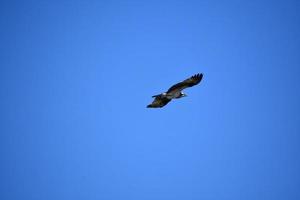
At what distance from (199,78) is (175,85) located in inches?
55.7

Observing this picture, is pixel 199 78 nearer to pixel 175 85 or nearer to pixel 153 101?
pixel 175 85

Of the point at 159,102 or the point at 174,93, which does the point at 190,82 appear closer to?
→ the point at 174,93

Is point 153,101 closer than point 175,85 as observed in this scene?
No

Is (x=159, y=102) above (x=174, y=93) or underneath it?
above

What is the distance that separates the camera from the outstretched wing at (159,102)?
31.2 meters

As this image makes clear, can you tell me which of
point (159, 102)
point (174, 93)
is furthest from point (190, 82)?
point (159, 102)

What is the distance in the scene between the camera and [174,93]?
99.3ft

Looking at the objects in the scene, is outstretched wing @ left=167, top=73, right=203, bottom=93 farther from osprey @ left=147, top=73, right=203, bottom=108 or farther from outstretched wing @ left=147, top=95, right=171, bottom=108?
outstretched wing @ left=147, top=95, right=171, bottom=108

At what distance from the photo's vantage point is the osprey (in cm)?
2884

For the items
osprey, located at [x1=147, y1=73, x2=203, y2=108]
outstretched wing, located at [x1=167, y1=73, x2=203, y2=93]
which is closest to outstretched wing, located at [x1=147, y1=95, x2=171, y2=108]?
osprey, located at [x1=147, y1=73, x2=203, y2=108]

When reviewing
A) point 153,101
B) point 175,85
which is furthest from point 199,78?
point 153,101

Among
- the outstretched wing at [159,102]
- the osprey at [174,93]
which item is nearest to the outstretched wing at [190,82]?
the osprey at [174,93]

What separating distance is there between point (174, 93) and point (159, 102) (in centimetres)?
175

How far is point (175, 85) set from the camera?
29.3 meters
